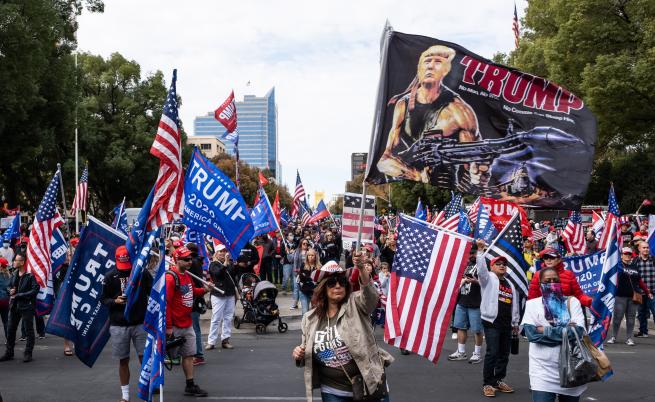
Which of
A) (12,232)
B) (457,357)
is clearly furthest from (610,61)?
(12,232)

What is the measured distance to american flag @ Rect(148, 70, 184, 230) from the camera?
8.03 m

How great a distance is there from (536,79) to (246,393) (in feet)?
16.1

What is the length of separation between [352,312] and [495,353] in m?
3.91

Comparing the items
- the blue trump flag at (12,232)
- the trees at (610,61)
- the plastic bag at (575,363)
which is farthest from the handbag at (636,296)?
the trees at (610,61)

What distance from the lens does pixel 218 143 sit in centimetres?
15712

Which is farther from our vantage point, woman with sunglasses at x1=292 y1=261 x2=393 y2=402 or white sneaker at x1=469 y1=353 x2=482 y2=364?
white sneaker at x1=469 y1=353 x2=482 y2=364

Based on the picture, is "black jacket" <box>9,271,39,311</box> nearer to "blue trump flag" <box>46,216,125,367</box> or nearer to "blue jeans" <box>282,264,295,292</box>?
"blue trump flag" <box>46,216,125,367</box>

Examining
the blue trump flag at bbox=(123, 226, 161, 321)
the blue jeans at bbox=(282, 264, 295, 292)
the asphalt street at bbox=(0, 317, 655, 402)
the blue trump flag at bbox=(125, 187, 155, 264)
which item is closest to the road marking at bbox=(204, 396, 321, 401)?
the asphalt street at bbox=(0, 317, 655, 402)

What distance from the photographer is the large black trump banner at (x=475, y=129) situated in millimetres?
5645

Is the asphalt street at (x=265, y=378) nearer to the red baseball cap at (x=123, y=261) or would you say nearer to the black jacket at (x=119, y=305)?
the black jacket at (x=119, y=305)

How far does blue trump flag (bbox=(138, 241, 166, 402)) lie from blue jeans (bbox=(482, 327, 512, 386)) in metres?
3.75

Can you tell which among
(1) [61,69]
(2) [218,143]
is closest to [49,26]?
(1) [61,69]

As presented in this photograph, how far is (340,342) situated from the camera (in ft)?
15.7

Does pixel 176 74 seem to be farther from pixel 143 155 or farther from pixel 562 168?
pixel 143 155
